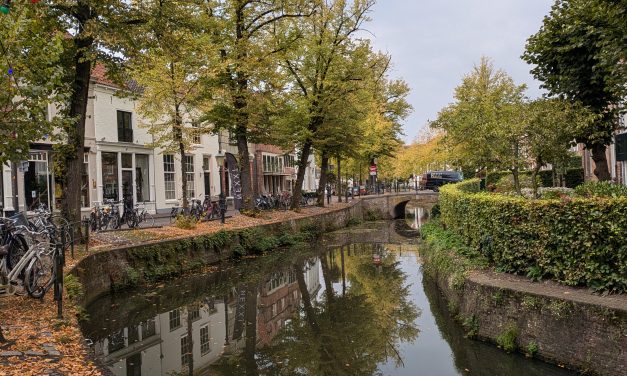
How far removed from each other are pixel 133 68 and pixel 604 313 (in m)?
11.8

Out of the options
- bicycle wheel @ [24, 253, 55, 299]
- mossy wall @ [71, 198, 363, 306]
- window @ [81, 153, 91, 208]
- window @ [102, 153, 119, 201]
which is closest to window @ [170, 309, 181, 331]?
mossy wall @ [71, 198, 363, 306]

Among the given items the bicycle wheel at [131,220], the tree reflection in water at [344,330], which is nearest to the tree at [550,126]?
the tree reflection in water at [344,330]

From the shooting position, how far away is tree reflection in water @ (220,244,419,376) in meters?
8.01

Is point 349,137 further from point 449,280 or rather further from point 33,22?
point 33,22

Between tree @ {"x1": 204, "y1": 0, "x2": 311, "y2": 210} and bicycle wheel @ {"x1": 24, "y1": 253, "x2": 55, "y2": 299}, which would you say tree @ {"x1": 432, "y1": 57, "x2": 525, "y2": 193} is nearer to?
tree @ {"x1": 204, "y1": 0, "x2": 311, "y2": 210}

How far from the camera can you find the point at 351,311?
37.2ft

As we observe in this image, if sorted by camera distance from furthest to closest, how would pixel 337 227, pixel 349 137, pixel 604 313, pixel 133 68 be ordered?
pixel 337 227 < pixel 349 137 < pixel 133 68 < pixel 604 313

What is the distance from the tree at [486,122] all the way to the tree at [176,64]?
29.7ft

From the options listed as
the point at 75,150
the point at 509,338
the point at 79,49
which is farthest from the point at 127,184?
the point at 509,338

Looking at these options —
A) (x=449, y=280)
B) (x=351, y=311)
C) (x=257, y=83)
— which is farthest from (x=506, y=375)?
(x=257, y=83)

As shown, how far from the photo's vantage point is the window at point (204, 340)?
28.8ft

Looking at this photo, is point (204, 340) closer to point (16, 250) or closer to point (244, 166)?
point (16, 250)

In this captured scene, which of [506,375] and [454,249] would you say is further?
[454,249]

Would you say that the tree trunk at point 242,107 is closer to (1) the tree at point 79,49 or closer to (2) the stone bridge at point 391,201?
(1) the tree at point 79,49
